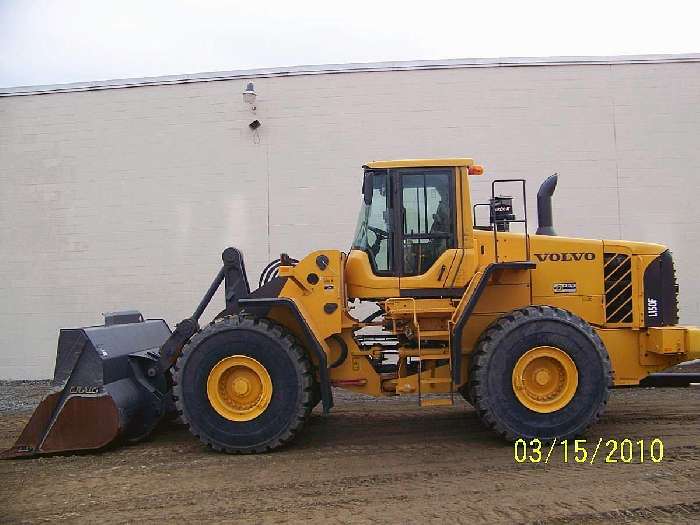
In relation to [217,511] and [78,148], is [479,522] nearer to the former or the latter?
[217,511]

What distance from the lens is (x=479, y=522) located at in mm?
4477

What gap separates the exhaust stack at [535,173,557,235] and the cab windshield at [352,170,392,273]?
1706mm

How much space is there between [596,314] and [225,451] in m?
3.96

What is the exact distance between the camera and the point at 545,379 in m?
6.33

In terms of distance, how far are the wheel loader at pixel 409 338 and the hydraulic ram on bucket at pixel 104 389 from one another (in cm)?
1

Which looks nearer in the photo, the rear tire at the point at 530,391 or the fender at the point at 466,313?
the rear tire at the point at 530,391

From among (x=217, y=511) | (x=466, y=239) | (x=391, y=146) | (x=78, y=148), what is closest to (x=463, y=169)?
(x=466, y=239)

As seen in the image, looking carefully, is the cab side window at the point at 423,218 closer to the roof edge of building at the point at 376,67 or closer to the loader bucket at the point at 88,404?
the loader bucket at the point at 88,404

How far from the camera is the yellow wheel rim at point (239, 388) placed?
20.9 ft

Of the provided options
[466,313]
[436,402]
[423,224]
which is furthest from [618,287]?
[436,402]

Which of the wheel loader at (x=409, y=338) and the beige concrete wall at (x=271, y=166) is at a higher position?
the beige concrete wall at (x=271, y=166)
